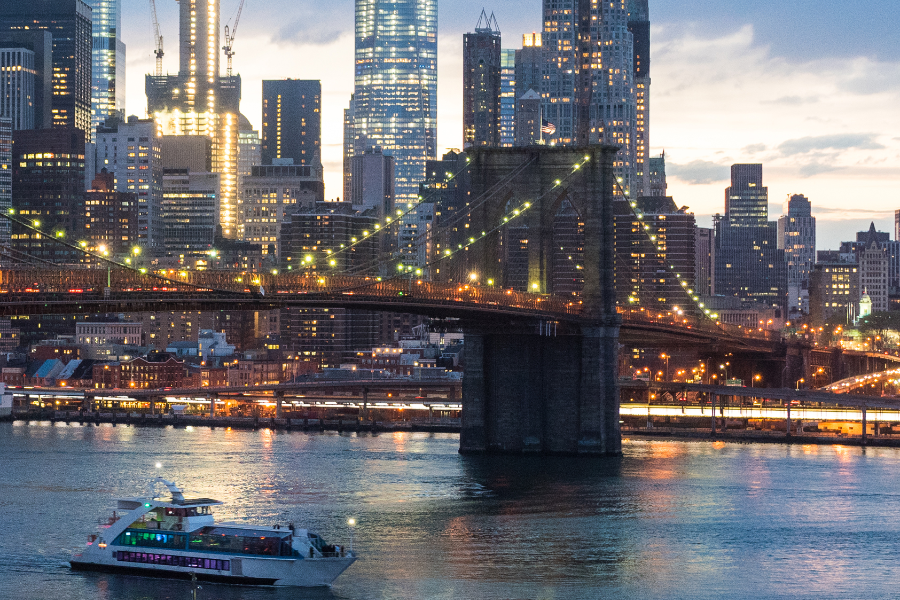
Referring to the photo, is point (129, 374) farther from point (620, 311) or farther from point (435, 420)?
point (620, 311)

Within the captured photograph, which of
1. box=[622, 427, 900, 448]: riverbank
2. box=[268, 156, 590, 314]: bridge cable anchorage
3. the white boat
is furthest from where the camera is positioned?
box=[622, 427, 900, 448]: riverbank

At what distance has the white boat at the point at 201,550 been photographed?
42969 millimetres

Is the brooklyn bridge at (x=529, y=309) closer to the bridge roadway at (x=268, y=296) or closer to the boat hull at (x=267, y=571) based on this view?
the bridge roadway at (x=268, y=296)

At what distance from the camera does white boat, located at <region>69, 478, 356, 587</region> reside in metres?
43.0

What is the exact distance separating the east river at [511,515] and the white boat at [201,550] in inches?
21.0

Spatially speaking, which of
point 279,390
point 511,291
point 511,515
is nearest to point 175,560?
point 511,515

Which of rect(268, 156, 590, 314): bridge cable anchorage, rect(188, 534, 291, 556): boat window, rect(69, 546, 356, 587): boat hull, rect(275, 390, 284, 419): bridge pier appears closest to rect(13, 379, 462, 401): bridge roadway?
rect(275, 390, 284, 419): bridge pier

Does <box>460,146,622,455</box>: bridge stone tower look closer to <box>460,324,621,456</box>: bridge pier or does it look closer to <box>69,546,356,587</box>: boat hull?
<box>460,324,621,456</box>: bridge pier

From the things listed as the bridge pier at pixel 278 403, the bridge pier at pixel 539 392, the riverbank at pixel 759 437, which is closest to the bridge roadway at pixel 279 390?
the bridge pier at pixel 278 403

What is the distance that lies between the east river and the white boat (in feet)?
1.75

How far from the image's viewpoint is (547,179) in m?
74.8

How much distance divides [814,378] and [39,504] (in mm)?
85984

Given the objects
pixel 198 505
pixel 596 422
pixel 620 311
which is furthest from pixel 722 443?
pixel 198 505

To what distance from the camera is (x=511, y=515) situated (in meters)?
55.0
